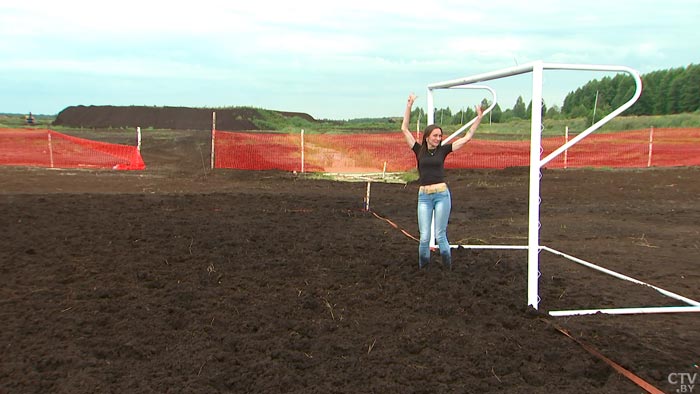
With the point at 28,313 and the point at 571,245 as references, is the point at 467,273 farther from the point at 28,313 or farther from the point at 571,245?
the point at 28,313

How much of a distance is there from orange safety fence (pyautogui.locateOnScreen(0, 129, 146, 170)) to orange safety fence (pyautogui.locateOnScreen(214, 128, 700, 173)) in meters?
4.12

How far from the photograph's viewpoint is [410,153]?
23609 mm

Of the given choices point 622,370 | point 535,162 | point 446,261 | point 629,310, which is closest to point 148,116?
point 446,261

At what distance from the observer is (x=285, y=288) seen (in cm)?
604

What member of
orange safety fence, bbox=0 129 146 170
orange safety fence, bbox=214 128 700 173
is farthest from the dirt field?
orange safety fence, bbox=0 129 146 170

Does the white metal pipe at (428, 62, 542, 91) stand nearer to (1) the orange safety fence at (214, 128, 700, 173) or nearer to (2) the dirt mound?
(1) the orange safety fence at (214, 128, 700, 173)

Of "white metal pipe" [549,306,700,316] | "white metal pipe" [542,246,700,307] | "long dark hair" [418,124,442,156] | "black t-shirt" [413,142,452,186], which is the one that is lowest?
"white metal pipe" [549,306,700,316]

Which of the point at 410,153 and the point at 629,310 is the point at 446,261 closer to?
the point at 629,310

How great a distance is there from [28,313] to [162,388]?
2276 millimetres

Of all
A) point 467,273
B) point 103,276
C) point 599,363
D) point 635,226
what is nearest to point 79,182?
point 103,276

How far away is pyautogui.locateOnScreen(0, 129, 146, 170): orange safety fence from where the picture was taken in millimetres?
22812

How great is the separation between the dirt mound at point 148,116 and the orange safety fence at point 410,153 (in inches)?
1468

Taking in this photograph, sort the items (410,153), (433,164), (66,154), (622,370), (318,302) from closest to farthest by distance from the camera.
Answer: (622,370)
(318,302)
(433,164)
(410,153)
(66,154)

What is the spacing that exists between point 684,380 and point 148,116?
228 ft
